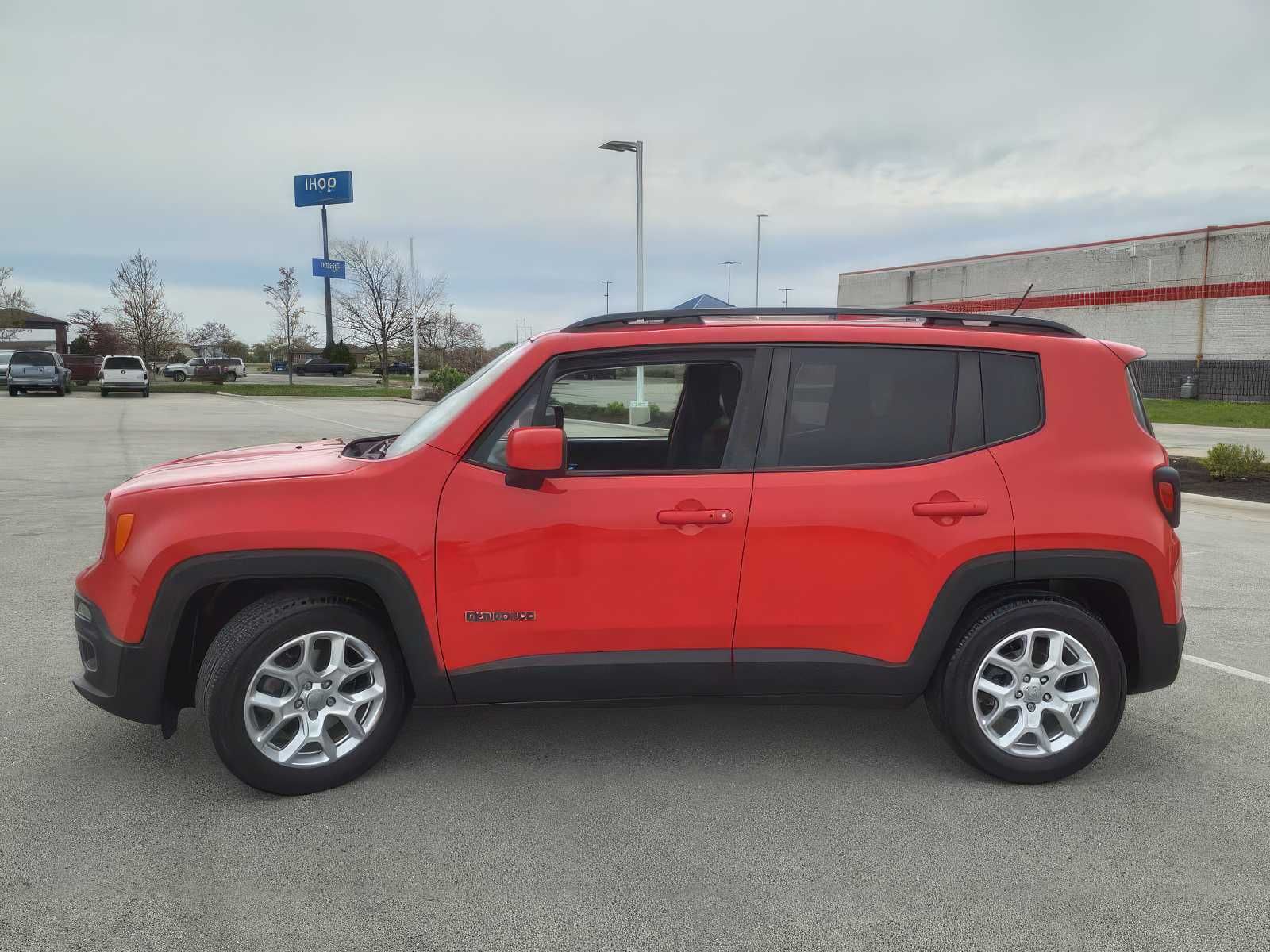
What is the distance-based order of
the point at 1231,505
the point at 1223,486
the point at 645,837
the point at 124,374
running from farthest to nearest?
1. the point at 124,374
2. the point at 1223,486
3. the point at 1231,505
4. the point at 645,837

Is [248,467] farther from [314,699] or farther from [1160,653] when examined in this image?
[1160,653]

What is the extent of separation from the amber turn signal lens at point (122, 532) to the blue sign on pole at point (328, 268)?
61.4 metres

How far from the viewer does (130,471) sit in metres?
13.2

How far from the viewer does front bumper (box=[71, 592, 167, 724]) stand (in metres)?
3.47

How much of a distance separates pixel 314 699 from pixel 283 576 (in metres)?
0.47

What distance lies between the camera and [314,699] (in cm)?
354

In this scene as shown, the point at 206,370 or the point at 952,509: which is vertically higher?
the point at 952,509

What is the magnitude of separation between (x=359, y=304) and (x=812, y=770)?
61.5 metres

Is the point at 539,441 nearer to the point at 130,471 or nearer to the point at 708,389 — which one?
the point at 708,389

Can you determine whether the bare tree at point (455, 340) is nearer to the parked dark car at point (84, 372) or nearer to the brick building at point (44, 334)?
the parked dark car at point (84, 372)

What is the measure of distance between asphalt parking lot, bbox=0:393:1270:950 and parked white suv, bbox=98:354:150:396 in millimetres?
39253

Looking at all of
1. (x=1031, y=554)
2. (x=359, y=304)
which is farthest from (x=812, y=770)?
(x=359, y=304)

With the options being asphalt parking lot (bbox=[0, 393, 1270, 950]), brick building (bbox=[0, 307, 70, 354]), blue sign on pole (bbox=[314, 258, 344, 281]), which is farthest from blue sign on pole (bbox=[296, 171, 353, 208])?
asphalt parking lot (bbox=[0, 393, 1270, 950])

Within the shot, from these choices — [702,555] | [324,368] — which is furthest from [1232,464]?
[324,368]
